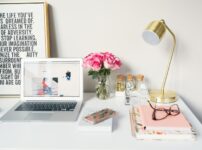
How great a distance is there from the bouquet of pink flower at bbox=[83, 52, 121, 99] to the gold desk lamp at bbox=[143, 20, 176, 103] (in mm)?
199

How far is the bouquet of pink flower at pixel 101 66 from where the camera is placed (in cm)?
122

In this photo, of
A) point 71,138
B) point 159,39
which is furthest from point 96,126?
point 159,39

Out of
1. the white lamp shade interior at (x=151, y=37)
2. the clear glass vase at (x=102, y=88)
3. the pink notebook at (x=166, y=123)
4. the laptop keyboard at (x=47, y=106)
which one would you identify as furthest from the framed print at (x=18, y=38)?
the pink notebook at (x=166, y=123)

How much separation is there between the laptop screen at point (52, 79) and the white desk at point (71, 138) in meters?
0.27

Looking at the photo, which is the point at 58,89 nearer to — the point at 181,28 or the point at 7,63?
the point at 7,63

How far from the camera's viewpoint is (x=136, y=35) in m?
1.37

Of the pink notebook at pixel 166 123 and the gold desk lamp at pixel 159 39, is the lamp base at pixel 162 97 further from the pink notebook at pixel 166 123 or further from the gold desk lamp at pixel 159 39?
the pink notebook at pixel 166 123

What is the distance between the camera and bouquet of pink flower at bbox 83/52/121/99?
1.22 m

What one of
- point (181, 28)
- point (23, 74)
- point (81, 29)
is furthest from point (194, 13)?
point (23, 74)

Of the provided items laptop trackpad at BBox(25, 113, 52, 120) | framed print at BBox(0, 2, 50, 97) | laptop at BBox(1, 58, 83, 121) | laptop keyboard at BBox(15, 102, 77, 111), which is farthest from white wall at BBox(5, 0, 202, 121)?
laptop trackpad at BBox(25, 113, 52, 120)

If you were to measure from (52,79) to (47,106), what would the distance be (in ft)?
0.50

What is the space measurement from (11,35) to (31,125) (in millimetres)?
595

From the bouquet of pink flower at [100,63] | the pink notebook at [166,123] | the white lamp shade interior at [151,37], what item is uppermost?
the white lamp shade interior at [151,37]

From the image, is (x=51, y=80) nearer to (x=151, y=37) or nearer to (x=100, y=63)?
(x=100, y=63)
